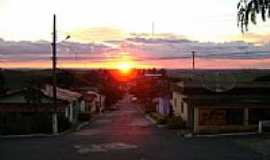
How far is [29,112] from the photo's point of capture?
48719 millimetres

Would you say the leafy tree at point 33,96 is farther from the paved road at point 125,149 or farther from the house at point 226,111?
the house at point 226,111

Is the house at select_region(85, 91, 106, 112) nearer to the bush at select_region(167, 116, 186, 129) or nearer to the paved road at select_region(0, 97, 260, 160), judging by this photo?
the bush at select_region(167, 116, 186, 129)

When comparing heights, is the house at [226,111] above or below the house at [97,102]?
above

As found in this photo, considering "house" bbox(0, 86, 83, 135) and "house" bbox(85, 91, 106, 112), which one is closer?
"house" bbox(0, 86, 83, 135)

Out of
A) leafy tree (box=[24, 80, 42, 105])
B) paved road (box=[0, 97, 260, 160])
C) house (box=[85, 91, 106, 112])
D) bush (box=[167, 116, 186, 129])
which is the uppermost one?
leafy tree (box=[24, 80, 42, 105])

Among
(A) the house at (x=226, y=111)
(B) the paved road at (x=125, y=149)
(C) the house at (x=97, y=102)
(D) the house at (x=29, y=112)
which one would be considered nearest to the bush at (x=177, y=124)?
(A) the house at (x=226, y=111)

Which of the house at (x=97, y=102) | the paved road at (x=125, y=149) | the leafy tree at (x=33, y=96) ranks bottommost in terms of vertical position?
the house at (x=97, y=102)

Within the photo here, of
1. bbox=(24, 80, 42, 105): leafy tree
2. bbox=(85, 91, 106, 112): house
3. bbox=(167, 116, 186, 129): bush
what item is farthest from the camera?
bbox=(85, 91, 106, 112): house

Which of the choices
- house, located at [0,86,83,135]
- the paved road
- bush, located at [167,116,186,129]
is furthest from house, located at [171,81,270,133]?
house, located at [0,86,83,135]

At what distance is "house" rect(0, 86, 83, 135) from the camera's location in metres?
42.3

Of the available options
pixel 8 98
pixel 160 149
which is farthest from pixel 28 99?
pixel 160 149

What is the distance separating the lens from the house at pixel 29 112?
139 ft

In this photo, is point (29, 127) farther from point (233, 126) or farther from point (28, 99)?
point (233, 126)

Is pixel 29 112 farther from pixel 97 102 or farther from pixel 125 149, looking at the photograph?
pixel 97 102
